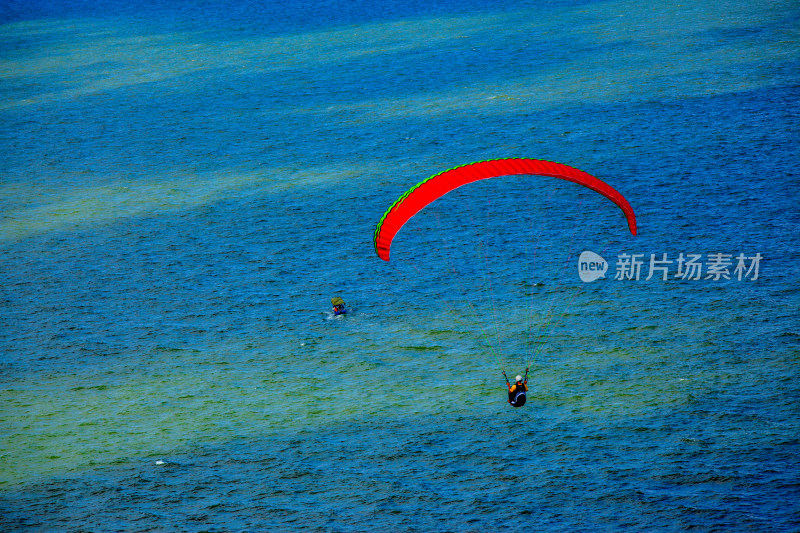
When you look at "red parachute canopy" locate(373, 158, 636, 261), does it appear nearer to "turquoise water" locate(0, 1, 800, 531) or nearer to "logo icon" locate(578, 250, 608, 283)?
"turquoise water" locate(0, 1, 800, 531)

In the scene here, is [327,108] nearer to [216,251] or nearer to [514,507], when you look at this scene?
→ [216,251]

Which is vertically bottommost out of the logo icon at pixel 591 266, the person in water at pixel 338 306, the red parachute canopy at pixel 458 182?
the person in water at pixel 338 306

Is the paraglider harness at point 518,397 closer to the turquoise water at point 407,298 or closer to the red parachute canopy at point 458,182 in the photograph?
the turquoise water at point 407,298

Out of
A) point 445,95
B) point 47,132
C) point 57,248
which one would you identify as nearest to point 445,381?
point 57,248

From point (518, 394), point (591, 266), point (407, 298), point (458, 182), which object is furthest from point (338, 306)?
point (591, 266)

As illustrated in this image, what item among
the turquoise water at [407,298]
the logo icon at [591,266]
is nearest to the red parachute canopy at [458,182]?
the turquoise water at [407,298]

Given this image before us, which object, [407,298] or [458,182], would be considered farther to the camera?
[407,298]

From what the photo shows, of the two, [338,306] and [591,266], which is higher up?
[591,266]

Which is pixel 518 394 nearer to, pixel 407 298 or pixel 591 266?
pixel 407 298
